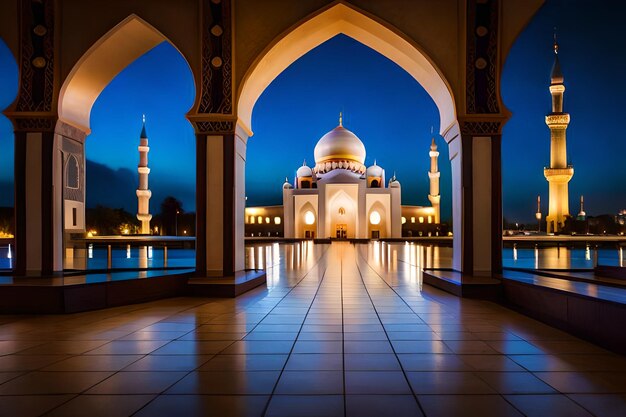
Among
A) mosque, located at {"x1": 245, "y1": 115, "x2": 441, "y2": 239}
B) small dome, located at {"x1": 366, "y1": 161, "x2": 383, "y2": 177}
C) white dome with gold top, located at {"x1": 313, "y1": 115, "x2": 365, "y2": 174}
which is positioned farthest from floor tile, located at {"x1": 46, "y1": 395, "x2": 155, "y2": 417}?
small dome, located at {"x1": 366, "y1": 161, "x2": 383, "y2": 177}

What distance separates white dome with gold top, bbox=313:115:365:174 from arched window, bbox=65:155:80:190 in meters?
20.0

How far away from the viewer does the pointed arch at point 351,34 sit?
4859 millimetres

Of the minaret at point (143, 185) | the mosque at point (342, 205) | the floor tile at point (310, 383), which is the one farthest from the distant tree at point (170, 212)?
the floor tile at point (310, 383)

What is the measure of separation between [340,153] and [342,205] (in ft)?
11.5

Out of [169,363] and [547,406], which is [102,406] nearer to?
[169,363]

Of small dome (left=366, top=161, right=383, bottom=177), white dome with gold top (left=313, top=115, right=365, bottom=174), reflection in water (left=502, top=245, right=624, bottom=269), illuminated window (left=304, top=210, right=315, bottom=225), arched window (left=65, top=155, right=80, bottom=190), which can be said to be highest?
white dome with gold top (left=313, top=115, right=365, bottom=174)

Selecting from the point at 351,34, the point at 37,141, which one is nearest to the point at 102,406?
the point at 37,141

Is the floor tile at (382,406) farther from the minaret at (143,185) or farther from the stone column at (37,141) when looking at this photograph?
the minaret at (143,185)

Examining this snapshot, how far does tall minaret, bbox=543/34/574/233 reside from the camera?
727 inches

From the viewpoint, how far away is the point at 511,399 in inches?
68.6

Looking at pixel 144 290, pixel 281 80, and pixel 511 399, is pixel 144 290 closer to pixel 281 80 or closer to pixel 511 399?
pixel 511 399

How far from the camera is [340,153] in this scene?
24969 millimetres

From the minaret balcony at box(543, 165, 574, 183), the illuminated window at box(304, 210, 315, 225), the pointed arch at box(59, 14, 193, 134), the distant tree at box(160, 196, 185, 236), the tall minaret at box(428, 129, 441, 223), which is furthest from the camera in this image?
the distant tree at box(160, 196, 185, 236)

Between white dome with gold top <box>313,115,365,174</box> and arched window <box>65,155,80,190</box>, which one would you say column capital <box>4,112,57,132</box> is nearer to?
arched window <box>65,155,80,190</box>
